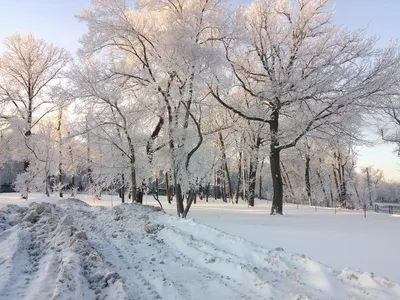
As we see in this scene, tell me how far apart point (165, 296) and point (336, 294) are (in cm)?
239

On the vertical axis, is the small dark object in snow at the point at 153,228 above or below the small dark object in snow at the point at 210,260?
above

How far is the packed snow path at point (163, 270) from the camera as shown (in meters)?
4.45

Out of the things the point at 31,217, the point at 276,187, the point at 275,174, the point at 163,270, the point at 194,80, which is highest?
the point at 194,80

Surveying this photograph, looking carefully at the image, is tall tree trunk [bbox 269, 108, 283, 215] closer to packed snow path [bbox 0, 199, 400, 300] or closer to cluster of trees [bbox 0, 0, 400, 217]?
cluster of trees [bbox 0, 0, 400, 217]

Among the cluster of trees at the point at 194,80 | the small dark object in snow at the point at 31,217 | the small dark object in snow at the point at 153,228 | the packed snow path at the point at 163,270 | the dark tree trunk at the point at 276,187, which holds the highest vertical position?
the cluster of trees at the point at 194,80

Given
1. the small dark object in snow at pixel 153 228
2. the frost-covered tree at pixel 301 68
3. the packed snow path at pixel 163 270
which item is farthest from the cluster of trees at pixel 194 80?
the packed snow path at pixel 163 270

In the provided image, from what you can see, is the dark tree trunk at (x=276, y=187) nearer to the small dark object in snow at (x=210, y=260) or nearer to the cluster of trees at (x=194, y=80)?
the cluster of trees at (x=194, y=80)

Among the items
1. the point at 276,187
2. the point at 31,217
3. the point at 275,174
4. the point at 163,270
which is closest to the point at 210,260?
the point at 163,270

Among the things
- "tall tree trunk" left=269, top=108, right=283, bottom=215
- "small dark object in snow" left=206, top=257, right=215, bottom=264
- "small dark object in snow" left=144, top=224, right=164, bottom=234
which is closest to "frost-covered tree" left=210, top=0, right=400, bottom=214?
"tall tree trunk" left=269, top=108, right=283, bottom=215

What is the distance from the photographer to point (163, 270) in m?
5.71

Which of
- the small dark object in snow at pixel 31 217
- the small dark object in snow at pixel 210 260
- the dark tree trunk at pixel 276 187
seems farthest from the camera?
the dark tree trunk at pixel 276 187

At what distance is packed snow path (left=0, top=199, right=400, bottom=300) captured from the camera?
14.6 ft

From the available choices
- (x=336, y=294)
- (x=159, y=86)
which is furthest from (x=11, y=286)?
(x=159, y=86)

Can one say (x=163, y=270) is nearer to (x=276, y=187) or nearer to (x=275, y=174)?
(x=276, y=187)
